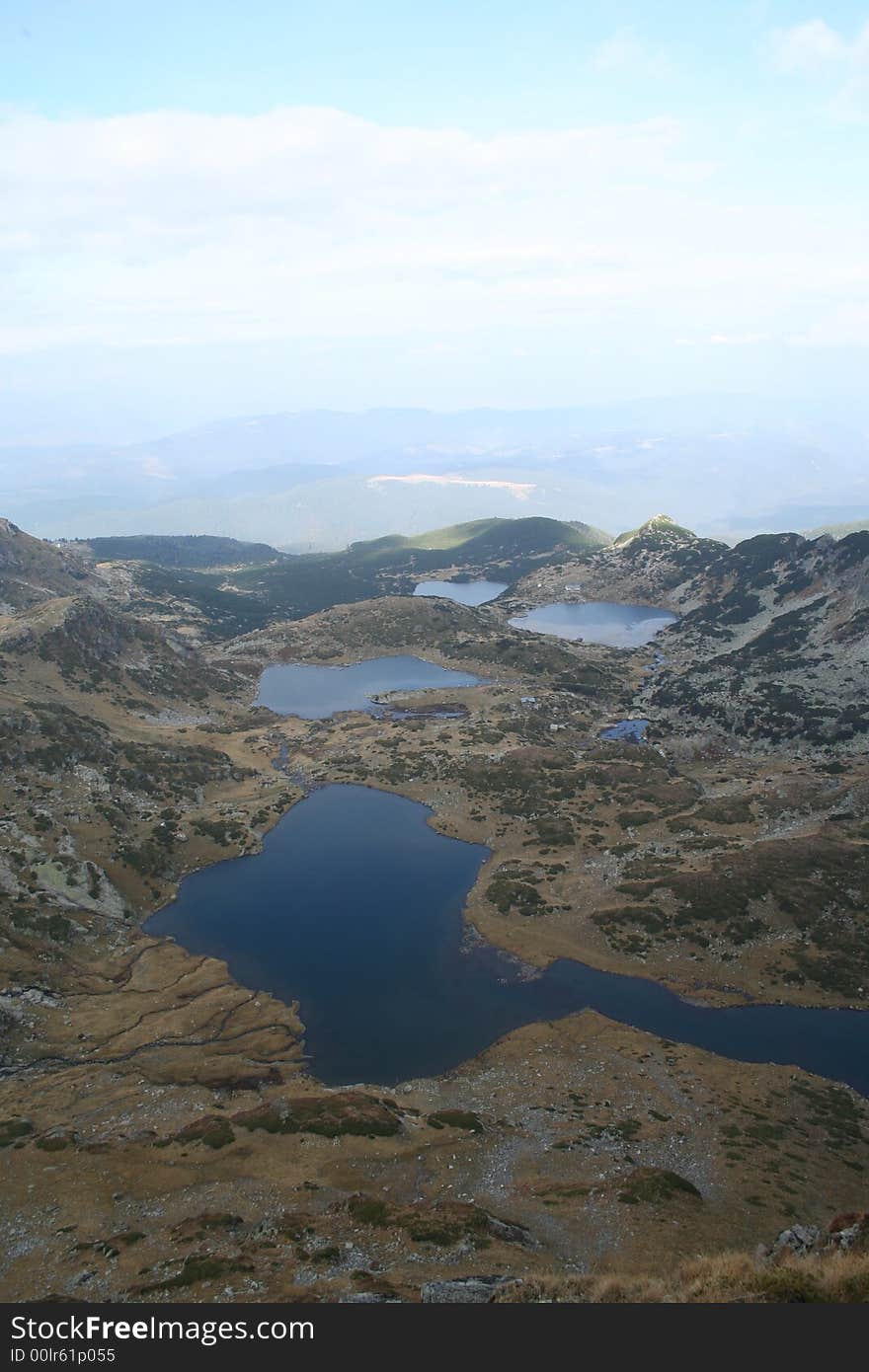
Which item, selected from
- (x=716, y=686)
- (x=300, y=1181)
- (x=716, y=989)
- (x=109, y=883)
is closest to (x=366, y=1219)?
(x=300, y=1181)

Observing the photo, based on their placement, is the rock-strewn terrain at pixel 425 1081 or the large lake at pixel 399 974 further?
the large lake at pixel 399 974

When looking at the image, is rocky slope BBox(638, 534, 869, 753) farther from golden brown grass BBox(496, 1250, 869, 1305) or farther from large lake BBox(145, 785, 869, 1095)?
golden brown grass BBox(496, 1250, 869, 1305)

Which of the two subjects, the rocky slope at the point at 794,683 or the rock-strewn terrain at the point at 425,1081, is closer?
the rock-strewn terrain at the point at 425,1081

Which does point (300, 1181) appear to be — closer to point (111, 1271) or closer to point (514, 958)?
point (111, 1271)

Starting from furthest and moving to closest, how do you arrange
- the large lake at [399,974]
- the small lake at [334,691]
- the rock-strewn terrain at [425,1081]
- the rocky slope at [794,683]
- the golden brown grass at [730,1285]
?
the small lake at [334,691]
the rocky slope at [794,683]
the large lake at [399,974]
the rock-strewn terrain at [425,1081]
the golden brown grass at [730,1285]

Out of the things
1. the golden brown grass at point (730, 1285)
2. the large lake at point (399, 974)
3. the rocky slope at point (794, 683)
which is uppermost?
the rocky slope at point (794, 683)

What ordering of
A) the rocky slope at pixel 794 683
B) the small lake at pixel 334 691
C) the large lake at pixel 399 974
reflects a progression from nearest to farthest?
the large lake at pixel 399 974, the rocky slope at pixel 794 683, the small lake at pixel 334 691

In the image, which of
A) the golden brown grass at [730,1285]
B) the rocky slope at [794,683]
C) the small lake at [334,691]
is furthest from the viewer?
the small lake at [334,691]

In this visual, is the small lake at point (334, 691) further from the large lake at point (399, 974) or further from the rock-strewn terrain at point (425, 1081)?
the large lake at point (399, 974)

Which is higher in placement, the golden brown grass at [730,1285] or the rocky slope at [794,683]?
the rocky slope at [794,683]

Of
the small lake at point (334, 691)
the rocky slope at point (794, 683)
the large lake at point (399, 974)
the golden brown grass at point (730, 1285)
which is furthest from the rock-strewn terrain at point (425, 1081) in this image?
the small lake at point (334, 691)

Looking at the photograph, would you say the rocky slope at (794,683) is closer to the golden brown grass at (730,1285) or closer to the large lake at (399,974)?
the large lake at (399,974)
